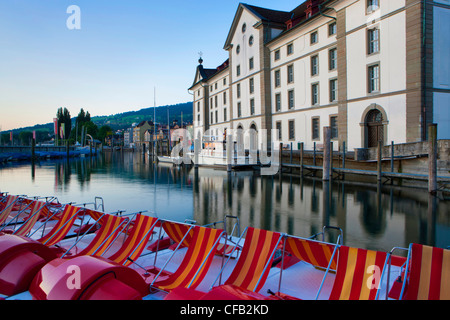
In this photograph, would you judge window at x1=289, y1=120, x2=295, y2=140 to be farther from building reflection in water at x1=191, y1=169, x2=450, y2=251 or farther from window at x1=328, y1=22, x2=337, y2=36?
building reflection in water at x1=191, y1=169, x2=450, y2=251

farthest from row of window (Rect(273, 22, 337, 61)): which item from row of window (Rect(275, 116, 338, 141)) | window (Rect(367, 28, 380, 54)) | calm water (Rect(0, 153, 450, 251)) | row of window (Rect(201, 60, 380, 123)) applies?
calm water (Rect(0, 153, 450, 251))

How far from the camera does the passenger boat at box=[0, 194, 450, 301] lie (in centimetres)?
414

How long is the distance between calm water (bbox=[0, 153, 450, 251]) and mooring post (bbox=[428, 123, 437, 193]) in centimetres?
72

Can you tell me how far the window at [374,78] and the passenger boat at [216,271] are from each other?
72.7ft

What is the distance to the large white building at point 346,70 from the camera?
2233 centimetres

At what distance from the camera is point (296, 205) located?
16.0 metres

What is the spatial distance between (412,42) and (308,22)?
12.2 meters

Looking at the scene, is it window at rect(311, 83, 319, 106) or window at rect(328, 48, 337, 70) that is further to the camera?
window at rect(311, 83, 319, 106)

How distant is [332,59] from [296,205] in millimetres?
19362

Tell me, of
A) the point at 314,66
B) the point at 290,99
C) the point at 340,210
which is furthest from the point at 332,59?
the point at 340,210

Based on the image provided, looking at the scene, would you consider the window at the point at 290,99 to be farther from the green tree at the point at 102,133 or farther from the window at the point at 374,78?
the green tree at the point at 102,133
